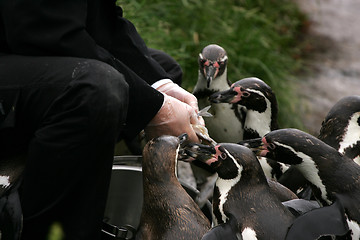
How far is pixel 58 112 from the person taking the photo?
212 centimetres

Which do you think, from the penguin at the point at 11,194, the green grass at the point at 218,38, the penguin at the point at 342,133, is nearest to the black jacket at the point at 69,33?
the penguin at the point at 11,194

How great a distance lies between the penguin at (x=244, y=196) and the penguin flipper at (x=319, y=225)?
0.05 meters

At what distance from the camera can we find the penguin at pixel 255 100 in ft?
9.96

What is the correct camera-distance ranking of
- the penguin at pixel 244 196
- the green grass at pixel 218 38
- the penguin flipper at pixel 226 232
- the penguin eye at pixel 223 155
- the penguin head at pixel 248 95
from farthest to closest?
the green grass at pixel 218 38 → the penguin head at pixel 248 95 → the penguin eye at pixel 223 155 → the penguin at pixel 244 196 → the penguin flipper at pixel 226 232

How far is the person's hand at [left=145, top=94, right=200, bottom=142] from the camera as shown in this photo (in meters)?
2.44

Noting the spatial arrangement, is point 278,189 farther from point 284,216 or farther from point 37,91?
point 37,91

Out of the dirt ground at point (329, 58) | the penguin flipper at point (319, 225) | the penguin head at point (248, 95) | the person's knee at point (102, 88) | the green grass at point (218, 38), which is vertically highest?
the person's knee at point (102, 88)

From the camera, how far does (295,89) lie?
5641mm

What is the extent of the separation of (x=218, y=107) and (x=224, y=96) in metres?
0.27

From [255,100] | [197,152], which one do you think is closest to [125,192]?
[197,152]

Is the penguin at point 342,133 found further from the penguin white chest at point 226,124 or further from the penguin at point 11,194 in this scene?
the penguin at point 11,194

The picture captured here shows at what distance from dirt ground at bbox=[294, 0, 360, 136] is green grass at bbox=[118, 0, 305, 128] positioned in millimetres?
366

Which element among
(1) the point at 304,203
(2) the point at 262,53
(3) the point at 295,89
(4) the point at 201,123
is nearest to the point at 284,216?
(1) the point at 304,203

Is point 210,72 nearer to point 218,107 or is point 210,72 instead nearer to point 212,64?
point 212,64
